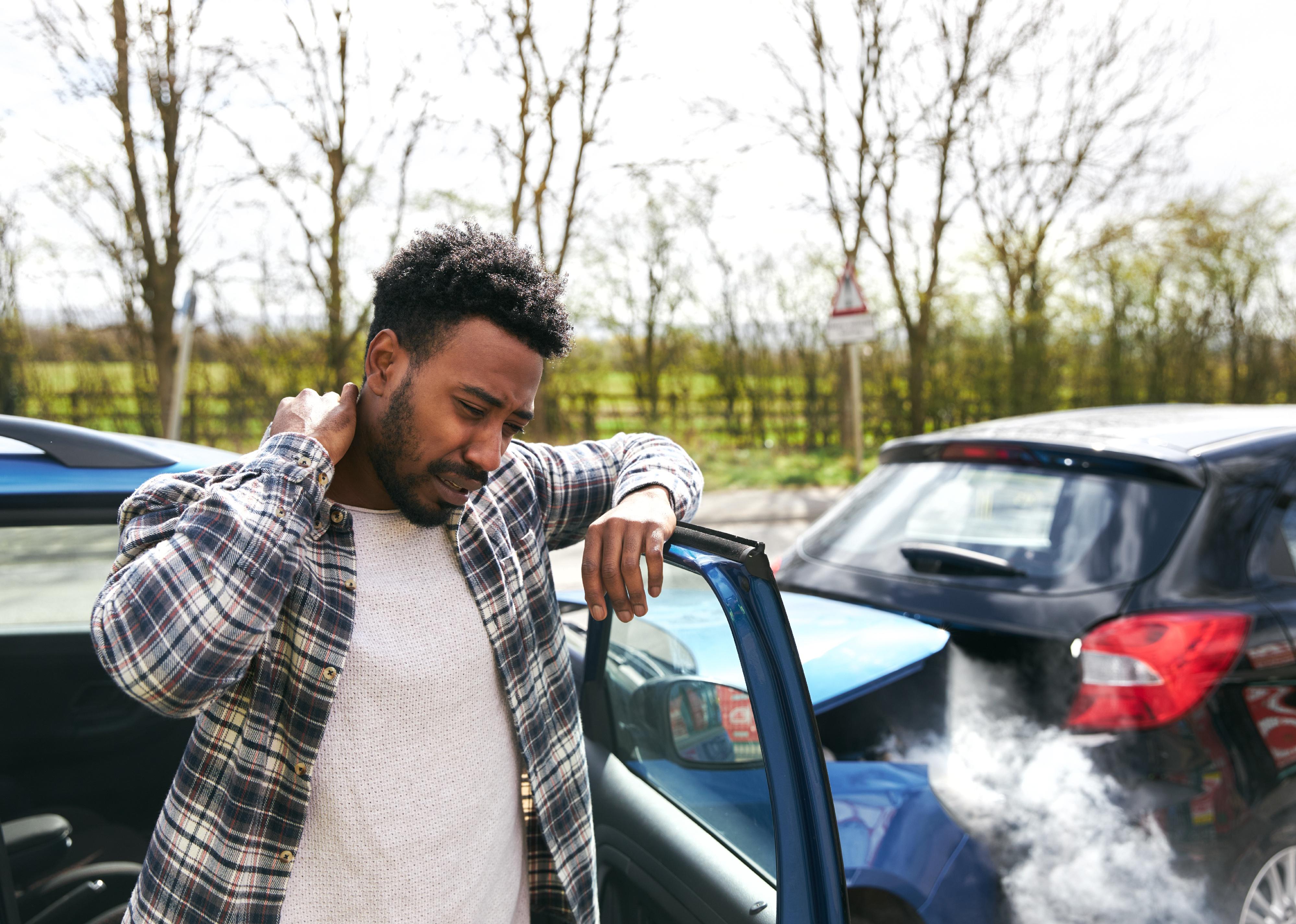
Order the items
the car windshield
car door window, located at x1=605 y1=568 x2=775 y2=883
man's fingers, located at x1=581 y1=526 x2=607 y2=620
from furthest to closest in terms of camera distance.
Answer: the car windshield, car door window, located at x1=605 y1=568 x2=775 y2=883, man's fingers, located at x1=581 y1=526 x2=607 y2=620

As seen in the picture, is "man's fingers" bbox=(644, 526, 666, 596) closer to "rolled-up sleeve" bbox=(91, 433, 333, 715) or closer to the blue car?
the blue car

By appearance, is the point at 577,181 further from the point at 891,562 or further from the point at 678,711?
the point at 678,711

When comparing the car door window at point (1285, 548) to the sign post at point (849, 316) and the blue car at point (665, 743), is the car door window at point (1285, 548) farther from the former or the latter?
the sign post at point (849, 316)

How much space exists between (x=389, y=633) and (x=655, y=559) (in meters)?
0.38

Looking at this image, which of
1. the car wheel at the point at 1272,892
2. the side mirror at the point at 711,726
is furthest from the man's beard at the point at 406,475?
the car wheel at the point at 1272,892

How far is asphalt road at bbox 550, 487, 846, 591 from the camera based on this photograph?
789cm

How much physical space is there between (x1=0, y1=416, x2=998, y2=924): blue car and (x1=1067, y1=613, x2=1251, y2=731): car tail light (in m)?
0.38

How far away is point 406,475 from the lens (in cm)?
121

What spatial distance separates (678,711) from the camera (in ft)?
5.27

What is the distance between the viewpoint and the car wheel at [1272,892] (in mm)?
2035

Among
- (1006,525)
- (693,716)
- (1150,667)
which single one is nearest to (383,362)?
(693,716)

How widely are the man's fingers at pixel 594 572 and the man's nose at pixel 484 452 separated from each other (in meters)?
0.18

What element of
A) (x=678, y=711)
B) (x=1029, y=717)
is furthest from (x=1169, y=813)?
(x=678, y=711)

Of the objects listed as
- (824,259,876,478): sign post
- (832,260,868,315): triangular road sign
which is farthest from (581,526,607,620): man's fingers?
(832,260,868,315): triangular road sign
